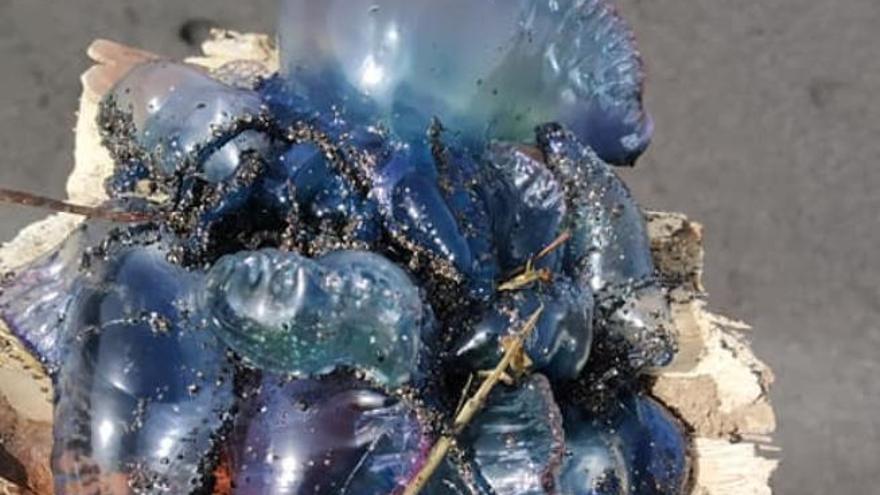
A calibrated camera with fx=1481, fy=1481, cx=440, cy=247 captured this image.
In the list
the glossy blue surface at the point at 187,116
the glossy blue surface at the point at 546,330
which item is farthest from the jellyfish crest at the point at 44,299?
the glossy blue surface at the point at 546,330

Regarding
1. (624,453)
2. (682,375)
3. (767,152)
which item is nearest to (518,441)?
(624,453)

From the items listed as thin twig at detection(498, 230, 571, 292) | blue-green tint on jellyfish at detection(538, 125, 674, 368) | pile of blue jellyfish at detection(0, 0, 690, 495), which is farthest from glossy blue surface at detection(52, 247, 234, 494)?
blue-green tint on jellyfish at detection(538, 125, 674, 368)

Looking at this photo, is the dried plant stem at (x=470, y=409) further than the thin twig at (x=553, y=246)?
No

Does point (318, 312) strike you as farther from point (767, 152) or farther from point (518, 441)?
point (767, 152)

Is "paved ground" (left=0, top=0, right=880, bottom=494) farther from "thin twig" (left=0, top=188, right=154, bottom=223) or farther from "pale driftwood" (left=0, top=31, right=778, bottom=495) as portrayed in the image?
"thin twig" (left=0, top=188, right=154, bottom=223)

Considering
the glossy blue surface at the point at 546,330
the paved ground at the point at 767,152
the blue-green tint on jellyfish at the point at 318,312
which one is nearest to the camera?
the blue-green tint on jellyfish at the point at 318,312

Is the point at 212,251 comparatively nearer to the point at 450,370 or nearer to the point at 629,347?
the point at 450,370

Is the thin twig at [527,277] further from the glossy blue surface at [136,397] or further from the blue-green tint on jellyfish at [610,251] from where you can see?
the glossy blue surface at [136,397]
